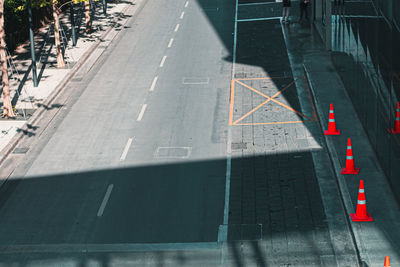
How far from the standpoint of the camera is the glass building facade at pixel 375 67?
18.3m

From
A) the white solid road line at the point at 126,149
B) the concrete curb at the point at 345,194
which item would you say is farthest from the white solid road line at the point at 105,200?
the concrete curb at the point at 345,194

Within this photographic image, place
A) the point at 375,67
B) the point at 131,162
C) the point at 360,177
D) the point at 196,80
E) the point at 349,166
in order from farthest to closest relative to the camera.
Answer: the point at 196,80, the point at 131,162, the point at 375,67, the point at 349,166, the point at 360,177

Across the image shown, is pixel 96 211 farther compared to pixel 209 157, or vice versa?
pixel 209 157

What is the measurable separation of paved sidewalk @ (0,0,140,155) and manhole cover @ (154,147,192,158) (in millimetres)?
5093

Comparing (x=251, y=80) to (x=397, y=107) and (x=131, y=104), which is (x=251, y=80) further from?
(x=397, y=107)

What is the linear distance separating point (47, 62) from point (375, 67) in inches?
707

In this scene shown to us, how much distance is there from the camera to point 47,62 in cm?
3372

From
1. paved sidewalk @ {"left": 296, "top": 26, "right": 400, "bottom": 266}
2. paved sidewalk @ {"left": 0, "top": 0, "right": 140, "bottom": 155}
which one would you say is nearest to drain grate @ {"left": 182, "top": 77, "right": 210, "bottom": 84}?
paved sidewalk @ {"left": 296, "top": 26, "right": 400, "bottom": 266}

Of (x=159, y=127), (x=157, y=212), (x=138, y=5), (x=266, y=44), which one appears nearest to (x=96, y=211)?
(x=157, y=212)

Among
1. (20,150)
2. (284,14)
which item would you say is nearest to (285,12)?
(284,14)

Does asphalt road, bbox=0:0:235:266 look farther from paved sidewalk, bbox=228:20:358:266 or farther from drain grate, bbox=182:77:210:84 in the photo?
paved sidewalk, bbox=228:20:358:266

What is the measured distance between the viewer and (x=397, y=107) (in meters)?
18.0

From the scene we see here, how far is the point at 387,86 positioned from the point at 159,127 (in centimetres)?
880

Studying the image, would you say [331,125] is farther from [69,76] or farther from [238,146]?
[69,76]
